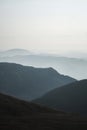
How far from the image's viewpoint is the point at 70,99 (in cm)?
14788

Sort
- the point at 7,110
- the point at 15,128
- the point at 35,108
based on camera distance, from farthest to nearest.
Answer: the point at 35,108, the point at 7,110, the point at 15,128

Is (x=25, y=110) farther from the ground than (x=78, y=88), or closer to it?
closer to it

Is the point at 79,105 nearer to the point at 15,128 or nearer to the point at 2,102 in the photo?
the point at 2,102

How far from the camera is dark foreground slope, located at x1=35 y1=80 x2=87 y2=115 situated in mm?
134875

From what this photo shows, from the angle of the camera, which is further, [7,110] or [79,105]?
[79,105]

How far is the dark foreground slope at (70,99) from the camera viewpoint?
443 feet

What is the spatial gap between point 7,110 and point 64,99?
77.0 meters

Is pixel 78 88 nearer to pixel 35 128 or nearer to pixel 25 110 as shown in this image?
pixel 25 110

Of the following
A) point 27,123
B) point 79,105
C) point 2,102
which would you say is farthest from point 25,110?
point 79,105

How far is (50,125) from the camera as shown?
54531 millimetres

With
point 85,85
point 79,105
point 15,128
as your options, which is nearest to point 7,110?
point 15,128

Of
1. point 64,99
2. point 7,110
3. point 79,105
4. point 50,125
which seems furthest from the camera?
point 64,99

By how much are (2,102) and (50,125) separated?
3425 centimetres

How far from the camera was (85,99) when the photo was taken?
139750 millimetres
